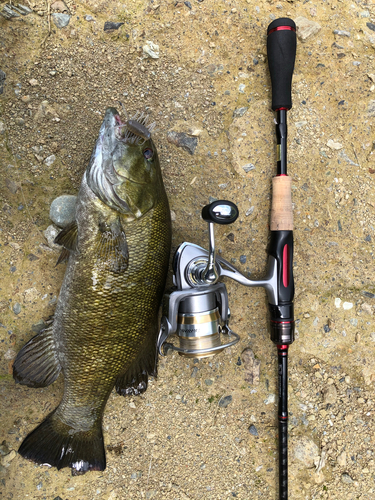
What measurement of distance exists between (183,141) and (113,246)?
844mm

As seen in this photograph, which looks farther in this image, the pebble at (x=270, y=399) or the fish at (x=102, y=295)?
the pebble at (x=270, y=399)

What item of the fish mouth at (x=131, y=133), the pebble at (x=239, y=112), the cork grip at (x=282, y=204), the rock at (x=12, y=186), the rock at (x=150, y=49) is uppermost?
the rock at (x=150, y=49)

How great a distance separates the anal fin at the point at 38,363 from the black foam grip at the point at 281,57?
1.88 meters

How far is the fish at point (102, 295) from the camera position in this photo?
1.79 meters

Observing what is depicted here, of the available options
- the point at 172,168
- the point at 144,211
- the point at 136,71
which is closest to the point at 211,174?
the point at 172,168

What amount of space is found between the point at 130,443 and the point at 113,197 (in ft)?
4.86

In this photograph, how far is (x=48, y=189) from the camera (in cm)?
209

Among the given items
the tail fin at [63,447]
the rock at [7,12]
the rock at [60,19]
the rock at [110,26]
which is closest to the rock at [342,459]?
the tail fin at [63,447]

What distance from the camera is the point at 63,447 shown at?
195 centimetres

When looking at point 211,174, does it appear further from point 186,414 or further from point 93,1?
point 186,414

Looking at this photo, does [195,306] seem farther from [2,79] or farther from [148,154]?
[2,79]

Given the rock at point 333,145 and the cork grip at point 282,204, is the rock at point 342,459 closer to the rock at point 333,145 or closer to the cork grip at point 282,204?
the cork grip at point 282,204

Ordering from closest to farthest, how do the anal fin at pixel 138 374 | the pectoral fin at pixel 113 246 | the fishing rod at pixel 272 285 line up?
the pectoral fin at pixel 113 246
the fishing rod at pixel 272 285
the anal fin at pixel 138 374

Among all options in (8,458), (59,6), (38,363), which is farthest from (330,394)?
(59,6)
